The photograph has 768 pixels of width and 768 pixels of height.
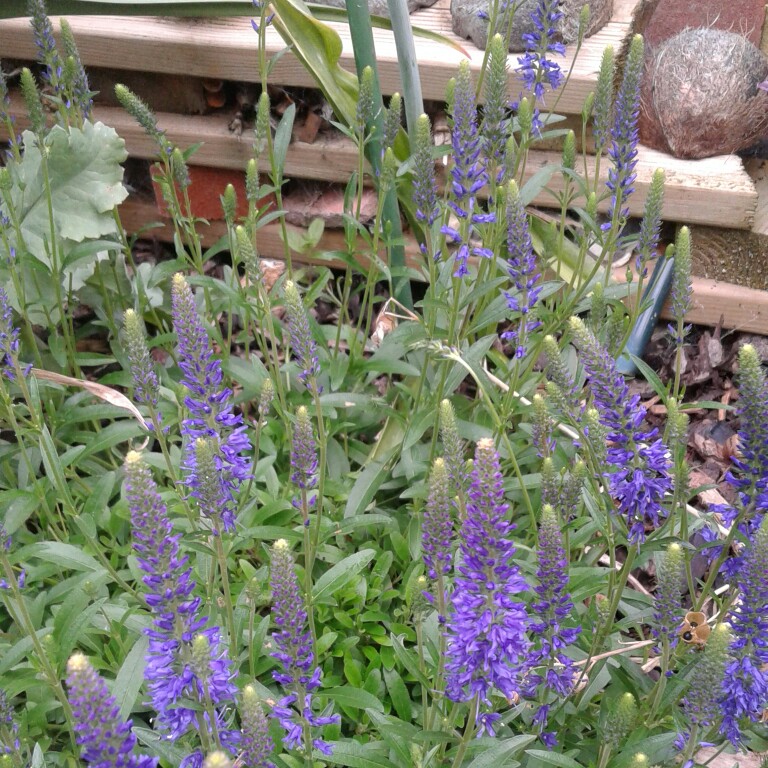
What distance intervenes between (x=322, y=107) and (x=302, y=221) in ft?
1.97

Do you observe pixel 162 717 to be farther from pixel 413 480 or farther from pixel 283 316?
pixel 283 316

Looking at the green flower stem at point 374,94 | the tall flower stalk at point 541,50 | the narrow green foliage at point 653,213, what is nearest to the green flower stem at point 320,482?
the narrow green foliage at point 653,213

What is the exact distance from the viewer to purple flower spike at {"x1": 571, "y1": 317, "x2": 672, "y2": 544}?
1892mm

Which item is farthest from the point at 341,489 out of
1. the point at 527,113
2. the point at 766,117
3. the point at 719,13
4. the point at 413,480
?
the point at 719,13

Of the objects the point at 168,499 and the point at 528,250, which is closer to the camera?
the point at 528,250

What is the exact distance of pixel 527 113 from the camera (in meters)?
3.07

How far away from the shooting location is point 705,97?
444cm

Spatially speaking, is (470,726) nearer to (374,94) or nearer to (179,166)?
(179,166)

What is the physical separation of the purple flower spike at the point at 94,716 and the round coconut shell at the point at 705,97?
4.13m

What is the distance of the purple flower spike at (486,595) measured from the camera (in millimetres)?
1458

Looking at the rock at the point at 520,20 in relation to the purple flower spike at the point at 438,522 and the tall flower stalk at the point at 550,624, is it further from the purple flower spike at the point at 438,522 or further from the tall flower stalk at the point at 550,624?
the purple flower spike at the point at 438,522

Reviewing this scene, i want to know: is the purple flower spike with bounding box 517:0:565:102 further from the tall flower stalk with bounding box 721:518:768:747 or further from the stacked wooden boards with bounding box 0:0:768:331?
the tall flower stalk with bounding box 721:518:768:747

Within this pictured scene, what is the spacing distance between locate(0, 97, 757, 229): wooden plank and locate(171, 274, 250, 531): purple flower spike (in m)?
2.71

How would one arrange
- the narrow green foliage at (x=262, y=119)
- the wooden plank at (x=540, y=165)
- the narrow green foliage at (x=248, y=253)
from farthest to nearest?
the wooden plank at (x=540, y=165) → the narrow green foliage at (x=262, y=119) → the narrow green foliage at (x=248, y=253)
